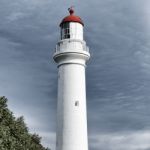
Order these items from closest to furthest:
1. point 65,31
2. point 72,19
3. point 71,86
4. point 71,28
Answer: point 71,86
point 72,19
point 71,28
point 65,31

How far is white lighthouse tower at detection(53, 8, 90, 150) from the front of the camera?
37344mm

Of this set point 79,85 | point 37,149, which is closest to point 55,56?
point 79,85

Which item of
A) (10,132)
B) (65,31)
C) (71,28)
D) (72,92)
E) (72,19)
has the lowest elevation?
(10,132)

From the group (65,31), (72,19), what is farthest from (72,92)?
(72,19)

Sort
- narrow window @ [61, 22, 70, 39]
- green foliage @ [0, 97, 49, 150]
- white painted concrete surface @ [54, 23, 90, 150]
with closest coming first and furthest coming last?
1. green foliage @ [0, 97, 49, 150]
2. white painted concrete surface @ [54, 23, 90, 150]
3. narrow window @ [61, 22, 70, 39]

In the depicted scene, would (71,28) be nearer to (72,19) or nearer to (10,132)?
(72,19)

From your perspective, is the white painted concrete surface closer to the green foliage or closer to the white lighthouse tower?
the white lighthouse tower

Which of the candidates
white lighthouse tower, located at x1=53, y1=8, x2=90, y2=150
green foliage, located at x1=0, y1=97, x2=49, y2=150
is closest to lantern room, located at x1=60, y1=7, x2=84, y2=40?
white lighthouse tower, located at x1=53, y1=8, x2=90, y2=150

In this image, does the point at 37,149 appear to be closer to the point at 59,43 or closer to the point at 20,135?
the point at 20,135

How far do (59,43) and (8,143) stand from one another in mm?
13305

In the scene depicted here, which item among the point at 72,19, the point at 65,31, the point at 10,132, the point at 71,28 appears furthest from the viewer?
the point at 65,31

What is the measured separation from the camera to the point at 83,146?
37469 mm

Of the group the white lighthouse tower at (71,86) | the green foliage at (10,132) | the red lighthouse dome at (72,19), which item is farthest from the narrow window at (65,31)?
the green foliage at (10,132)

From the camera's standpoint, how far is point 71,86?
38438 mm
